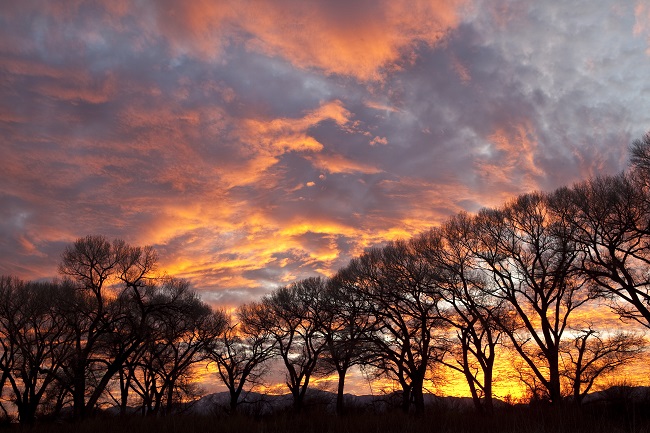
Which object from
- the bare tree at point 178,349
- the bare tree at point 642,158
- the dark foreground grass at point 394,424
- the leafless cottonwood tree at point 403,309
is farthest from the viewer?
the bare tree at point 178,349

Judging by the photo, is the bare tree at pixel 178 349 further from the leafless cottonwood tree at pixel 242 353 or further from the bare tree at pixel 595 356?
the bare tree at pixel 595 356

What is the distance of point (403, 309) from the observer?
2908 centimetres

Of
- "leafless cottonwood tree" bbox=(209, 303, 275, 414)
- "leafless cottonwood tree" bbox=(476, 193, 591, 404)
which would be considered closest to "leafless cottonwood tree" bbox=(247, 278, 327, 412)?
"leafless cottonwood tree" bbox=(209, 303, 275, 414)

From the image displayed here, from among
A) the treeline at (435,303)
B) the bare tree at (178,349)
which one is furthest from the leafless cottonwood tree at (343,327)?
the bare tree at (178,349)

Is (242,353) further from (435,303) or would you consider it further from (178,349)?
(435,303)

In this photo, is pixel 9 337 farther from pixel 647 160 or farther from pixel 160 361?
pixel 647 160

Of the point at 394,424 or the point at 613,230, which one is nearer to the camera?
the point at 394,424

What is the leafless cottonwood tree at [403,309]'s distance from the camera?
27859 mm

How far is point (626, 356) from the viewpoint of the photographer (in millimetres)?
25875

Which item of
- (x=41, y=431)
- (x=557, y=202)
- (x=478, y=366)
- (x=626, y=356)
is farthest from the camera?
(x=478, y=366)

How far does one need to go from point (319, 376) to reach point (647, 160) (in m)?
27.9

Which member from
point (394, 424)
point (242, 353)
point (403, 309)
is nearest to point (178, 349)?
point (242, 353)

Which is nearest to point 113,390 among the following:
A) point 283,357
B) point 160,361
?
point 160,361

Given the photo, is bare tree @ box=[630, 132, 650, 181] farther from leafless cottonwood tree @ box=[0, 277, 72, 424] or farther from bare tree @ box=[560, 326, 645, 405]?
leafless cottonwood tree @ box=[0, 277, 72, 424]
